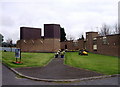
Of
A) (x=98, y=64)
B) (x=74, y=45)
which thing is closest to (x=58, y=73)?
(x=98, y=64)

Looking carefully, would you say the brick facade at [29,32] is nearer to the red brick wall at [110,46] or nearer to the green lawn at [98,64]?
the red brick wall at [110,46]

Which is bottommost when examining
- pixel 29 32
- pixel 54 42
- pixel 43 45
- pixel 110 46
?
pixel 110 46

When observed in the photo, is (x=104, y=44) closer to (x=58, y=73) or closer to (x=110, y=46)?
(x=110, y=46)

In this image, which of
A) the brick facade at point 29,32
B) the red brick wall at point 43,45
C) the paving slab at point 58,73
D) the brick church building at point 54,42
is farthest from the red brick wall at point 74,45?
the paving slab at point 58,73

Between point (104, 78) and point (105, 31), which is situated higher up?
point (105, 31)

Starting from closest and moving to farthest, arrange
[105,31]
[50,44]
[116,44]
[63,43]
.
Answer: [116,44] < [50,44] < [63,43] < [105,31]

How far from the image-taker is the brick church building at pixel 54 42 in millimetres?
34625

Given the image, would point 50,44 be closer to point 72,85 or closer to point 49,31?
point 49,31

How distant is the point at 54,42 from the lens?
47.3 metres

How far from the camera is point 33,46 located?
4741cm

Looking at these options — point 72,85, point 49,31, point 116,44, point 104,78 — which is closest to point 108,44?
point 116,44

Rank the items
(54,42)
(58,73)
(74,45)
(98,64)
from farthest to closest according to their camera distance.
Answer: (74,45), (54,42), (98,64), (58,73)

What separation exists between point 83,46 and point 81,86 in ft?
138

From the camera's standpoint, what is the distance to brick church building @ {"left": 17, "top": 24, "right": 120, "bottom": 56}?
3462 cm
